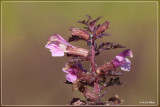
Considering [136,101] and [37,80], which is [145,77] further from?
[37,80]

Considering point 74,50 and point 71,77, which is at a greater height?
point 74,50

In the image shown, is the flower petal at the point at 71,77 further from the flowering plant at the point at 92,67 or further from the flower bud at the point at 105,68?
the flower bud at the point at 105,68

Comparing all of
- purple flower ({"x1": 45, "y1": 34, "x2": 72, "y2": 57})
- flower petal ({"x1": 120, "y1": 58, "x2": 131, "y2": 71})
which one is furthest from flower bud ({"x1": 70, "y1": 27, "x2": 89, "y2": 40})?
flower petal ({"x1": 120, "y1": 58, "x2": 131, "y2": 71})

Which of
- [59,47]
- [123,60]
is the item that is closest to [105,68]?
[123,60]

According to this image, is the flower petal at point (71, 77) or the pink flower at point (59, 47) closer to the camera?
the flower petal at point (71, 77)

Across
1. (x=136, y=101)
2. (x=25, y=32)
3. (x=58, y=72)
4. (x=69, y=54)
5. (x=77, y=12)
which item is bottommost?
(x=136, y=101)

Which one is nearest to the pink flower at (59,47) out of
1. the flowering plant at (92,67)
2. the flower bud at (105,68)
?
the flowering plant at (92,67)

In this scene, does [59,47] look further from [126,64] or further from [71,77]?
[126,64]

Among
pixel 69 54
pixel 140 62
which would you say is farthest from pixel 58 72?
pixel 69 54
